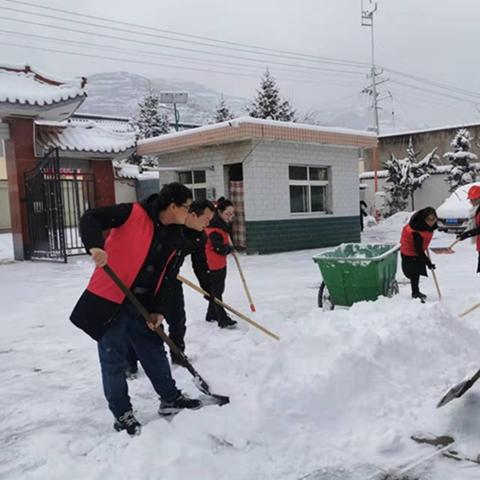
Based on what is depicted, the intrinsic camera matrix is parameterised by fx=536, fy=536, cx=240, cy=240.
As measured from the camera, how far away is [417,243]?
6398mm

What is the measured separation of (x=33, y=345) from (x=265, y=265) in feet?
20.5

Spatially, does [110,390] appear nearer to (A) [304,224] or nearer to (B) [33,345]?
(B) [33,345]

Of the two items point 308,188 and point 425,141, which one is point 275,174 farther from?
point 425,141

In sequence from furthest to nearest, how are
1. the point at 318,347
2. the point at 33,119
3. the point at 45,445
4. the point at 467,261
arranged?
the point at 33,119, the point at 467,261, the point at 318,347, the point at 45,445

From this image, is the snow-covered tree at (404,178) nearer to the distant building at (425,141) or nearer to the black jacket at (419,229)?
the distant building at (425,141)

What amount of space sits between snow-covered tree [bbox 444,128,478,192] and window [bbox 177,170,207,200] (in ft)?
40.2

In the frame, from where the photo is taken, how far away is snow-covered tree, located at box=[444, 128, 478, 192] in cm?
2170

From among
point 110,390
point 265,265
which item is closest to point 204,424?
point 110,390

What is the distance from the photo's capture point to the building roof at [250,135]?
11.7 meters

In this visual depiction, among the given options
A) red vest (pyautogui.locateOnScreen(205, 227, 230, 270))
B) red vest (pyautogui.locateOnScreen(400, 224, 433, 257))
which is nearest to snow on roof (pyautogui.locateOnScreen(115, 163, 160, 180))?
red vest (pyautogui.locateOnScreen(400, 224, 433, 257))

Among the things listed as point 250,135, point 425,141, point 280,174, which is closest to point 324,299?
point 250,135

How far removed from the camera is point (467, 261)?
10664 mm

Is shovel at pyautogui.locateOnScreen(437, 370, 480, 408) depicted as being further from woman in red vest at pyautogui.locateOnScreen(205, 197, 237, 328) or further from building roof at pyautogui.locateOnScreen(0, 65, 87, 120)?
building roof at pyautogui.locateOnScreen(0, 65, 87, 120)

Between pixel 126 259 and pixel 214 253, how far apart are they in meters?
2.69
